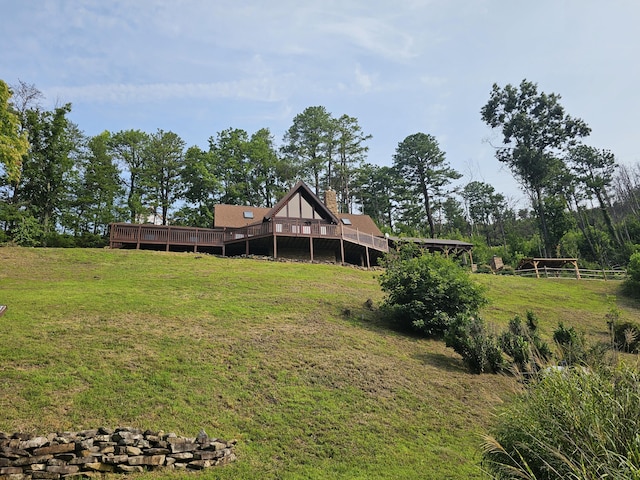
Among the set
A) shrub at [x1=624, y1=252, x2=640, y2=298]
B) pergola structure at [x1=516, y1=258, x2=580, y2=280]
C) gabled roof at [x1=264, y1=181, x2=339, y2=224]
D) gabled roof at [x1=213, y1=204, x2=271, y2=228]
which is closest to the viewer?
shrub at [x1=624, y1=252, x2=640, y2=298]

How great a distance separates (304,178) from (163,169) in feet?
47.5

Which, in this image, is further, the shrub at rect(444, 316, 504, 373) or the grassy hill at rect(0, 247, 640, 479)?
the shrub at rect(444, 316, 504, 373)

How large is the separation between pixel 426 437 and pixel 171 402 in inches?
186

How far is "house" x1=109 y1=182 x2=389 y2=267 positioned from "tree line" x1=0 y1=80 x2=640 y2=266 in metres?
6.70

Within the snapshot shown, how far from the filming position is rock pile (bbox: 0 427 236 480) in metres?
5.61

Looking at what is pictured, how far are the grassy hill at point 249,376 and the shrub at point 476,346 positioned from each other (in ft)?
1.31

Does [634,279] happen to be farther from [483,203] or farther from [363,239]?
[483,203]

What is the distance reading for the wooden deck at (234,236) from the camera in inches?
1072

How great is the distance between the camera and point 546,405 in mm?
4551

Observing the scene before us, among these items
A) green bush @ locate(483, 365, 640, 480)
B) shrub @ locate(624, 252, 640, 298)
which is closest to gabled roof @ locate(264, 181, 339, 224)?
shrub @ locate(624, 252, 640, 298)

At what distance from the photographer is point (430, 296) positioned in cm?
1490

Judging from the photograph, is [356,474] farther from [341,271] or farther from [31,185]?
[31,185]

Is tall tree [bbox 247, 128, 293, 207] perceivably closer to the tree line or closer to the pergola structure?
the tree line

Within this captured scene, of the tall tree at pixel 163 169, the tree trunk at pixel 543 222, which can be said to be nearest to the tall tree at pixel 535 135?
the tree trunk at pixel 543 222
